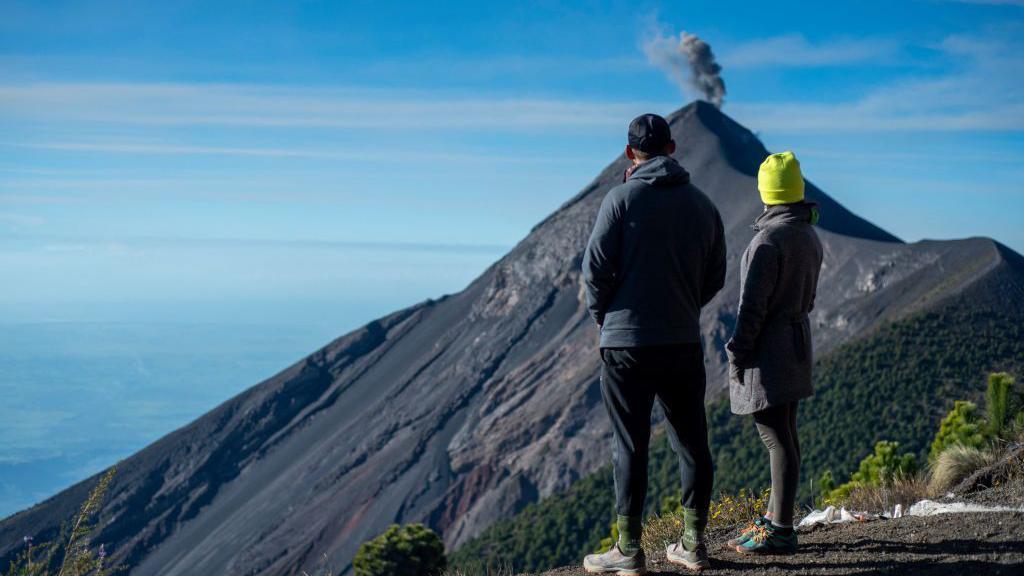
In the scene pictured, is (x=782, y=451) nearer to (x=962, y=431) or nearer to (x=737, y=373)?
(x=737, y=373)

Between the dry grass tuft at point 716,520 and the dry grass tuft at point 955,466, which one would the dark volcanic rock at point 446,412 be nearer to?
the dry grass tuft at point 955,466

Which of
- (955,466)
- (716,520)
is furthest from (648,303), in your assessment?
(955,466)

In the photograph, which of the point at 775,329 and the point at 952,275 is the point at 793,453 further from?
the point at 952,275

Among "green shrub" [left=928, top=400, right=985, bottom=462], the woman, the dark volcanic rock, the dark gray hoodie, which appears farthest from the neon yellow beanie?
the dark volcanic rock

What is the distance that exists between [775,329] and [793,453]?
0.67 m

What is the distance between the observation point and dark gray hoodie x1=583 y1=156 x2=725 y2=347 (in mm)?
4535

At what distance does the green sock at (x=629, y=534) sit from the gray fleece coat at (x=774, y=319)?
0.76 meters

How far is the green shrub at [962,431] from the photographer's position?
7.88 meters

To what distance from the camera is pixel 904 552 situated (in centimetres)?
487

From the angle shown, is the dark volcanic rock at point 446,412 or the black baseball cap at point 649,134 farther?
the dark volcanic rock at point 446,412

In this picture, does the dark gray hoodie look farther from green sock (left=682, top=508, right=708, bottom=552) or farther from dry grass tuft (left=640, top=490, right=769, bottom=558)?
dry grass tuft (left=640, top=490, right=769, bottom=558)

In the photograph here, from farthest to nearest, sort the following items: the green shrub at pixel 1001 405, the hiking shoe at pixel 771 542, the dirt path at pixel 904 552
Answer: the green shrub at pixel 1001 405 < the hiking shoe at pixel 771 542 < the dirt path at pixel 904 552

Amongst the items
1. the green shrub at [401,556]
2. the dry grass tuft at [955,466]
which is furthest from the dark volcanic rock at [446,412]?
the dry grass tuft at [955,466]

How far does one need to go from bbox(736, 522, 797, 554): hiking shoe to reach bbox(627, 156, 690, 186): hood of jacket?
195 cm
